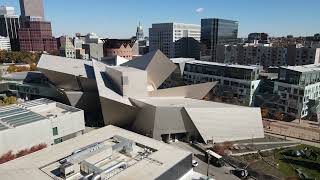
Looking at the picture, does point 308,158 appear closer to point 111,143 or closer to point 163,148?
point 163,148

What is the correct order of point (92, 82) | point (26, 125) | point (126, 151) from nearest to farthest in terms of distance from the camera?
point (126, 151) → point (26, 125) → point (92, 82)

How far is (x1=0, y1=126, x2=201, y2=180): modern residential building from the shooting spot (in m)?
21.4

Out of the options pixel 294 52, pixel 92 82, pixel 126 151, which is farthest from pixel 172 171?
pixel 294 52

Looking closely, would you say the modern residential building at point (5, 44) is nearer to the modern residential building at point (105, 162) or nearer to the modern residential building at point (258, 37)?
the modern residential building at point (258, 37)

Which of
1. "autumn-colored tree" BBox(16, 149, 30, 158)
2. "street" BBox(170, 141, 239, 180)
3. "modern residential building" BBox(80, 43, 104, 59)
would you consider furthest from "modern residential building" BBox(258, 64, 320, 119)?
"modern residential building" BBox(80, 43, 104, 59)

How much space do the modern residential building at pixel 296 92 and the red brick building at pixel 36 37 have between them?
126 meters

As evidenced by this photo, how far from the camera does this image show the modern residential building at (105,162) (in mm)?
21406

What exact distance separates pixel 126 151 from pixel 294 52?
265 feet

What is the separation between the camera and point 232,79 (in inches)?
2222

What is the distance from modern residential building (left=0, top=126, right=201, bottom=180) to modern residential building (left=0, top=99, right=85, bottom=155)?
6.34 m

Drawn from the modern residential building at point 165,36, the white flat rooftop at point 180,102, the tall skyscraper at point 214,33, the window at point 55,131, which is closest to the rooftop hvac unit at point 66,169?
the window at point 55,131

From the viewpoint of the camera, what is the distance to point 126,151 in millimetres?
25578

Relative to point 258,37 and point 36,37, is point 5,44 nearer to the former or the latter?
point 36,37

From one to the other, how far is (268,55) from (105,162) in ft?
285
